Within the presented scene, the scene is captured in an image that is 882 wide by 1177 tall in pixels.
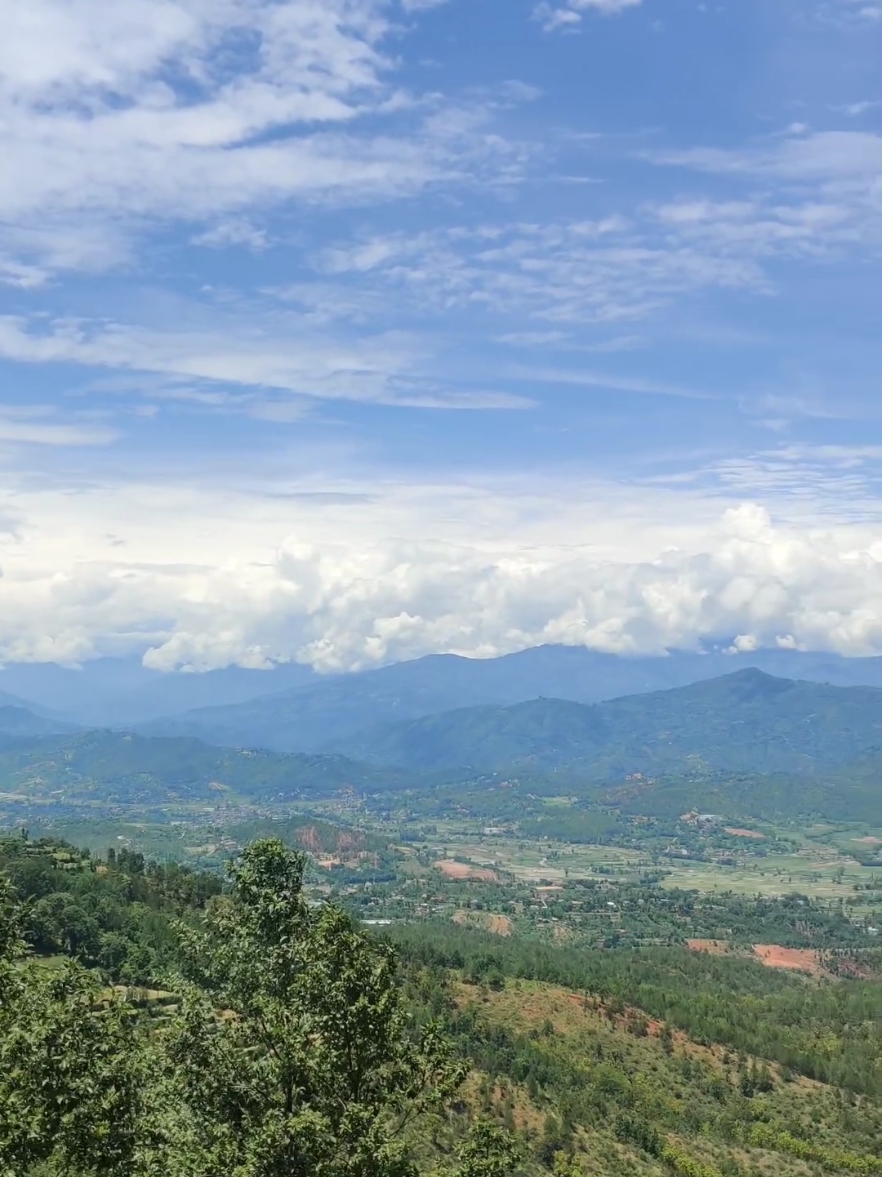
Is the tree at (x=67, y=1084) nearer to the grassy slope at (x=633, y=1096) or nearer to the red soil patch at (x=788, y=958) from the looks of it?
the grassy slope at (x=633, y=1096)

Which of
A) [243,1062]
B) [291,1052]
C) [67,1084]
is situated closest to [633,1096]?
[243,1062]

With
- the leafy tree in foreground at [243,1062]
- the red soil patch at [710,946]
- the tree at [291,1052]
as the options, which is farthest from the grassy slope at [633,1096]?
the red soil patch at [710,946]

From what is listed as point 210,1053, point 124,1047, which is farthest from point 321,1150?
point 124,1047

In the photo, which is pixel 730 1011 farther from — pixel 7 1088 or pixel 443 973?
pixel 7 1088

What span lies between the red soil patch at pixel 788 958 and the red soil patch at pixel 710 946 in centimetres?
614

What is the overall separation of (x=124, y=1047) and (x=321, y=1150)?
4.56 meters

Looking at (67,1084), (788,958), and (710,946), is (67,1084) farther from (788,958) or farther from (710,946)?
(788,958)

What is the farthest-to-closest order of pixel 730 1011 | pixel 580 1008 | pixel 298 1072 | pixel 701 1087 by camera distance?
pixel 730 1011 < pixel 580 1008 < pixel 701 1087 < pixel 298 1072

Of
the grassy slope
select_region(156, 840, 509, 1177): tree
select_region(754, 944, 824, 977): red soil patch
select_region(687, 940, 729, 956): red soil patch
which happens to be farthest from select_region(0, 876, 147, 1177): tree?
select_region(754, 944, 824, 977): red soil patch

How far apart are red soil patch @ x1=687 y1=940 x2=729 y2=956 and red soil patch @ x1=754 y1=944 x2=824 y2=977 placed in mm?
6145

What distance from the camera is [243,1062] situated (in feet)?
61.3

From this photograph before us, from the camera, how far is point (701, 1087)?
76.2 meters

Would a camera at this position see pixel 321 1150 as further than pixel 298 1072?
No

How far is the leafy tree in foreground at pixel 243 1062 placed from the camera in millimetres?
16859
